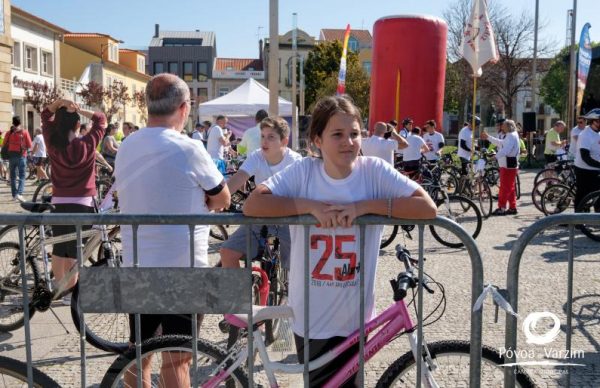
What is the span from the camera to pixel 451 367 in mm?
2914

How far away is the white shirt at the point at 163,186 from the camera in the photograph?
3.10 meters

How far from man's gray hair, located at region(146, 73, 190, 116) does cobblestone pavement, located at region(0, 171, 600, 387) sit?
1.87 m

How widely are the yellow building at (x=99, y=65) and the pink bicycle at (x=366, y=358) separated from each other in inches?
1916

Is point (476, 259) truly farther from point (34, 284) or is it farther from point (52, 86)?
point (52, 86)

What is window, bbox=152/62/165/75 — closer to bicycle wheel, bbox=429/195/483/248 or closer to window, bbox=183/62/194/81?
window, bbox=183/62/194/81

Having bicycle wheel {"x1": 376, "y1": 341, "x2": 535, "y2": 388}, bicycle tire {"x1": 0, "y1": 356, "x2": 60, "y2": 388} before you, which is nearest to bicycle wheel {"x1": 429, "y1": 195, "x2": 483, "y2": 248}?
bicycle wheel {"x1": 376, "y1": 341, "x2": 535, "y2": 388}

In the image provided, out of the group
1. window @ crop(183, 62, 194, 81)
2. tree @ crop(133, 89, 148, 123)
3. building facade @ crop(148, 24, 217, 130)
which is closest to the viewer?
tree @ crop(133, 89, 148, 123)

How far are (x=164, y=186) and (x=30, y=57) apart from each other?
43.7 meters

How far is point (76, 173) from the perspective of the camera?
581 cm

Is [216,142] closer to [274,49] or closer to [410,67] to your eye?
[274,49]

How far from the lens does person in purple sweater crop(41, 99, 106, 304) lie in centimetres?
568

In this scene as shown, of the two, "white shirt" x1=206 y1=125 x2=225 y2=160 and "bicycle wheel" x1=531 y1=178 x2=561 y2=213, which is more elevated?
"white shirt" x1=206 y1=125 x2=225 y2=160

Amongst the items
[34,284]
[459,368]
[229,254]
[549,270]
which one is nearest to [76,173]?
[34,284]

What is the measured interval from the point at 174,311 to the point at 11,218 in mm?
820
